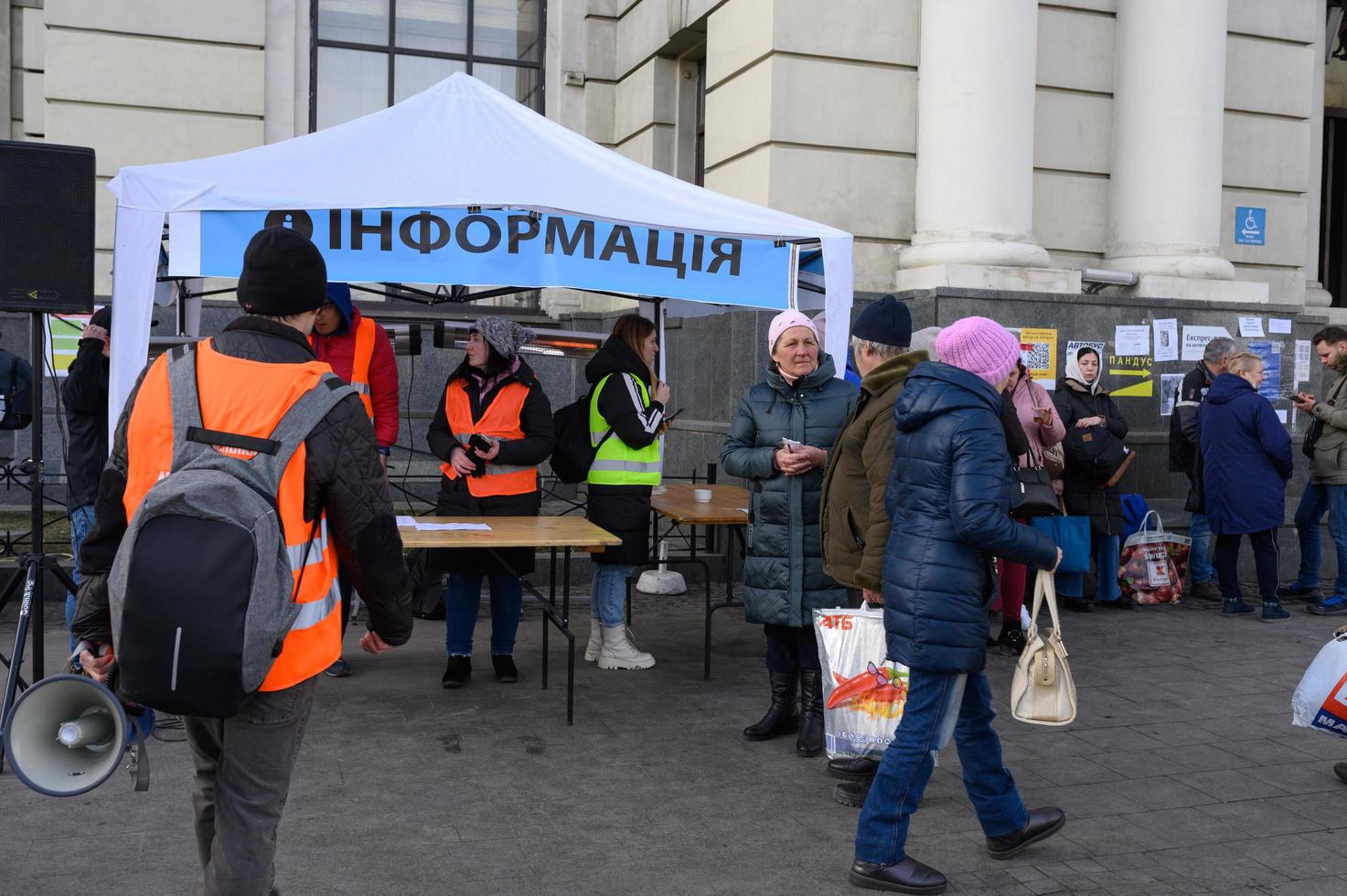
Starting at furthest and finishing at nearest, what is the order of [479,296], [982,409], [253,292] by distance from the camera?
[479,296] → [982,409] → [253,292]

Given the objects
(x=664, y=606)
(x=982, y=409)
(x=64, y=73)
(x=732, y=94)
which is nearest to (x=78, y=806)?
(x=982, y=409)

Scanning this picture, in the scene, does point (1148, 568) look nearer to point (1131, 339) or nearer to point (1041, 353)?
point (1041, 353)

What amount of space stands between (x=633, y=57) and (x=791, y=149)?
3.68 metres

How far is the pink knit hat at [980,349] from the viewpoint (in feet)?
13.6

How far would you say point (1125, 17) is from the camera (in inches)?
429

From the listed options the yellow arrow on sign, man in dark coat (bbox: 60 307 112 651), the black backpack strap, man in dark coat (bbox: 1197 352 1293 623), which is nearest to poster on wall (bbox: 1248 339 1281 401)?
the yellow arrow on sign

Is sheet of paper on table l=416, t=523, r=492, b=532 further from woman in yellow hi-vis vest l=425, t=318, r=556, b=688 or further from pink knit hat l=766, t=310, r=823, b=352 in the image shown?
pink knit hat l=766, t=310, r=823, b=352

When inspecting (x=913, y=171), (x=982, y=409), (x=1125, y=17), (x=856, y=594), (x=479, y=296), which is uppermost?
(x=1125, y=17)

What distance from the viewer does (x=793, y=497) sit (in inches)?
220

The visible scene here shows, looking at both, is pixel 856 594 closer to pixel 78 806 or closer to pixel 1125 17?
pixel 78 806

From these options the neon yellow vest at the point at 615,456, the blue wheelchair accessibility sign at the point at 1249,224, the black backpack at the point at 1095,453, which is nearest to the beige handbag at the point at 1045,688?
the neon yellow vest at the point at 615,456

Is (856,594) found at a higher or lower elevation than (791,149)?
lower

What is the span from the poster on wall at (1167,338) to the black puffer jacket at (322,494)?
28.8ft

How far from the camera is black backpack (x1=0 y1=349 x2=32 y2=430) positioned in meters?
8.37
